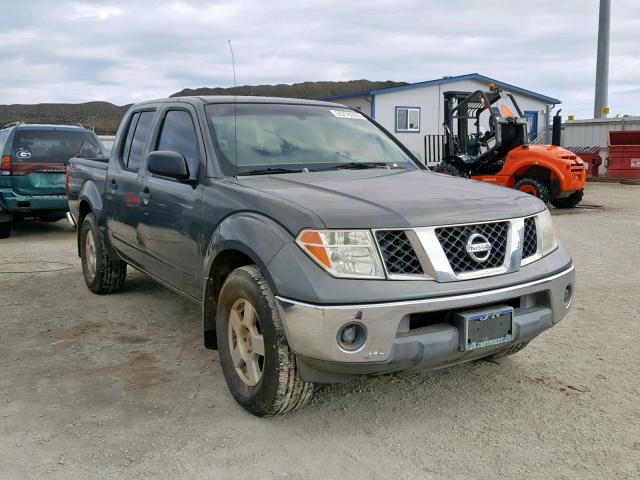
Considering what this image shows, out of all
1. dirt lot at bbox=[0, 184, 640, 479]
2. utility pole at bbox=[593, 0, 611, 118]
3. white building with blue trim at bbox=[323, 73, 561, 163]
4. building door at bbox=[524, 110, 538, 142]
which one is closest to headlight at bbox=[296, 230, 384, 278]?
dirt lot at bbox=[0, 184, 640, 479]

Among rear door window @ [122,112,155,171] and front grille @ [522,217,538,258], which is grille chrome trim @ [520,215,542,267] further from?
rear door window @ [122,112,155,171]

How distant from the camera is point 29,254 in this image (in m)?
8.72

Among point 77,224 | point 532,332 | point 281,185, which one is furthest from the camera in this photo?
point 77,224

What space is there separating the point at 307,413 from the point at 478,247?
1.30 metres

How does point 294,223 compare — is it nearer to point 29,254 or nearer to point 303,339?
point 303,339

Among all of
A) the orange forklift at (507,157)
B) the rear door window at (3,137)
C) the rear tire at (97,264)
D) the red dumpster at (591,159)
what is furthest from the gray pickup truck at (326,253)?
the red dumpster at (591,159)

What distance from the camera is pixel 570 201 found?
13.8 metres

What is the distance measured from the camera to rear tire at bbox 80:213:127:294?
19.6 ft

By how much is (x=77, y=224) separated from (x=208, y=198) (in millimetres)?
3334

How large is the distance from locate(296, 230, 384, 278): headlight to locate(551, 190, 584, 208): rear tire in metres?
11.6

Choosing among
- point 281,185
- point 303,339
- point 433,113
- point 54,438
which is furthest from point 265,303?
point 433,113

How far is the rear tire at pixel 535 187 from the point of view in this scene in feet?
40.9

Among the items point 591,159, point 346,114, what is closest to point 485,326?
point 346,114

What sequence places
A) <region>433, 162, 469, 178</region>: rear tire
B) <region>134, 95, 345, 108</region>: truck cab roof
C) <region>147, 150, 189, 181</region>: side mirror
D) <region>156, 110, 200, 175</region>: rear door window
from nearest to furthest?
<region>147, 150, 189, 181</region>: side mirror
<region>156, 110, 200, 175</region>: rear door window
<region>134, 95, 345, 108</region>: truck cab roof
<region>433, 162, 469, 178</region>: rear tire
